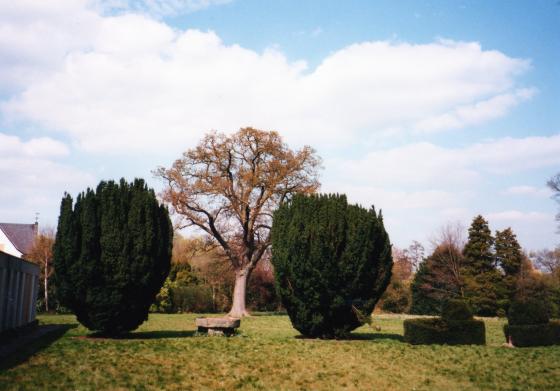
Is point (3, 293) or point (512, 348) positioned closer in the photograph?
point (3, 293)

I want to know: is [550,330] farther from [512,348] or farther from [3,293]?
[3,293]

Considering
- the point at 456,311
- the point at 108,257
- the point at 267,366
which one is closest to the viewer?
the point at 267,366

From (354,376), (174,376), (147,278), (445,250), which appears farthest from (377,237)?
(445,250)

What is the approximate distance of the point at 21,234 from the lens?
4438 centimetres

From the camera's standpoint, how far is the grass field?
9430 millimetres

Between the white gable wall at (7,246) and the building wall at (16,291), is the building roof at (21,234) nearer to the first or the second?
the white gable wall at (7,246)

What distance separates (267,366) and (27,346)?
6.92 m

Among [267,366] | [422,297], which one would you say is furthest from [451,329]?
[422,297]

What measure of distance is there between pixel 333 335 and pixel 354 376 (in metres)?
6.27

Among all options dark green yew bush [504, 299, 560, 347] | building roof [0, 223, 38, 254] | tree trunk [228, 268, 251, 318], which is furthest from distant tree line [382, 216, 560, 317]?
building roof [0, 223, 38, 254]

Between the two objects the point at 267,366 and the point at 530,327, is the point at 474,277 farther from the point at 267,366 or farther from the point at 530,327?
the point at 267,366

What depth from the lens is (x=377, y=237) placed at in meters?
16.8

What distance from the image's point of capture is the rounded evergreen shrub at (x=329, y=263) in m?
15.7

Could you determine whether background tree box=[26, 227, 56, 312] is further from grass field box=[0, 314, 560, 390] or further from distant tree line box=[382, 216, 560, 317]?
distant tree line box=[382, 216, 560, 317]
